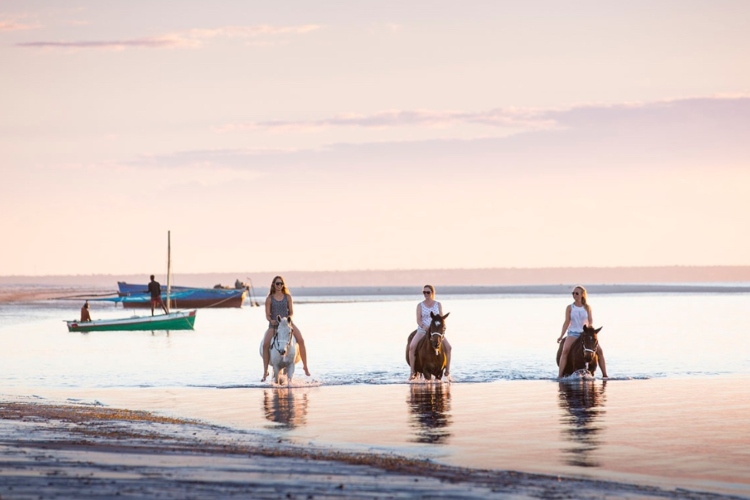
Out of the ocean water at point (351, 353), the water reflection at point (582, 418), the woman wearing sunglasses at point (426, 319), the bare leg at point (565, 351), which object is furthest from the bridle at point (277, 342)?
the bare leg at point (565, 351)

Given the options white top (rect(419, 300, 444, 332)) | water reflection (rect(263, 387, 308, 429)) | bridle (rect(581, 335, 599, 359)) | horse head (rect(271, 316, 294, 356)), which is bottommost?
water reflection (rect(263, 387, 308, 429))

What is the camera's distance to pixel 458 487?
11195 mm

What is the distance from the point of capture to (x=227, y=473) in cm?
1175

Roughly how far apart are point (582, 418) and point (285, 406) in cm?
543

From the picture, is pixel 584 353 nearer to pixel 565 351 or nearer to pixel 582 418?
pixel 565 351

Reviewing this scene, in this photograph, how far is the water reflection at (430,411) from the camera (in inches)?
629

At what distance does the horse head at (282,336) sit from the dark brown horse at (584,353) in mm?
6331

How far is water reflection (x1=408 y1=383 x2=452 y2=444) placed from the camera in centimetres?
1598

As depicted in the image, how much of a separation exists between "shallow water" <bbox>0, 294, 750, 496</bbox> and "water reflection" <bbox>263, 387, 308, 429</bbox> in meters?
0.04

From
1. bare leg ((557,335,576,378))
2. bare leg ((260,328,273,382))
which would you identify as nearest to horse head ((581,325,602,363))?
bare leg ((557,335,576,378))

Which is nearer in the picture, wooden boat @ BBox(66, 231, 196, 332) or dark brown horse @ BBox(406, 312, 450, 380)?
dark brown horse @ BBox(406, 312, 450, 380)

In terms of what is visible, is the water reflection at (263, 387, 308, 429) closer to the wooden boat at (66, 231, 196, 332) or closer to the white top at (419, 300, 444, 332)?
the white top at (419, 300, 444, 332)

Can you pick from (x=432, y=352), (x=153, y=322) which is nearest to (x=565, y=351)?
(x=432, y=352)

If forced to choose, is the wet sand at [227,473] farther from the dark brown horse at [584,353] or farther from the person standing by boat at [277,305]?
the dark brown horse at [584,353]
